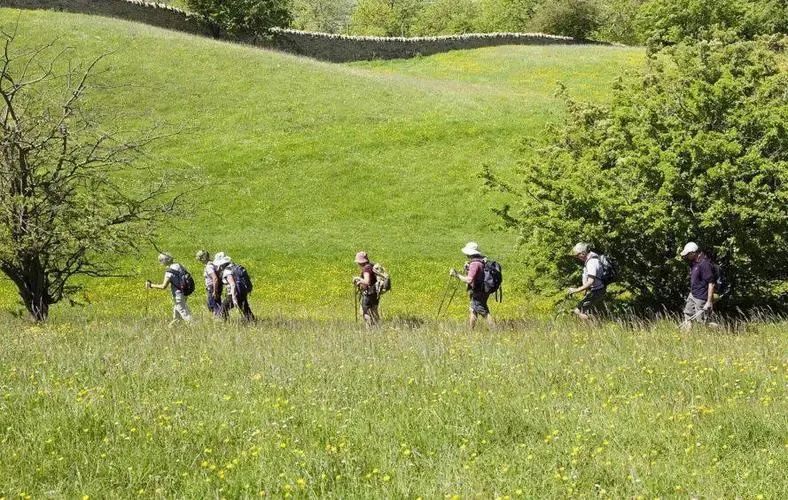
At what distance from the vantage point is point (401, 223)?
27328mm

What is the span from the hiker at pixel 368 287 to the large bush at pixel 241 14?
150 feet

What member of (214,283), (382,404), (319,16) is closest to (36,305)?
(214,283)

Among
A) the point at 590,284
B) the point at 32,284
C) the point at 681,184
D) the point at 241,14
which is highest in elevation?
the point at 241,14

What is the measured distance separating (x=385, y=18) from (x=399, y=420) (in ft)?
370

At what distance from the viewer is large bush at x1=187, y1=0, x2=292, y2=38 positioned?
5562 centimetres

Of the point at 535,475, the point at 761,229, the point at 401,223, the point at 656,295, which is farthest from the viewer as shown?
the point at 401,223

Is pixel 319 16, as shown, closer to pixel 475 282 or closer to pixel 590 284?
pixel 475 282

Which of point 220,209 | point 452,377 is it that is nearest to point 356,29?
point 220,209

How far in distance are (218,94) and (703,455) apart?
35876 millimetres

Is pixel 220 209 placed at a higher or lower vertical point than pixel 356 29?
lower

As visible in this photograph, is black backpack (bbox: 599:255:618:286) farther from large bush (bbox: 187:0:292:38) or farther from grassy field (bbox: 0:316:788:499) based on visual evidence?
large bush (bbox: 187:0:292:38)

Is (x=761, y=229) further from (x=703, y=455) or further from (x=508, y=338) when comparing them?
(x=703, y=455)

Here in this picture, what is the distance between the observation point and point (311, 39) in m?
61.3

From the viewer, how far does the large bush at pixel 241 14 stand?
5562 centimetres
